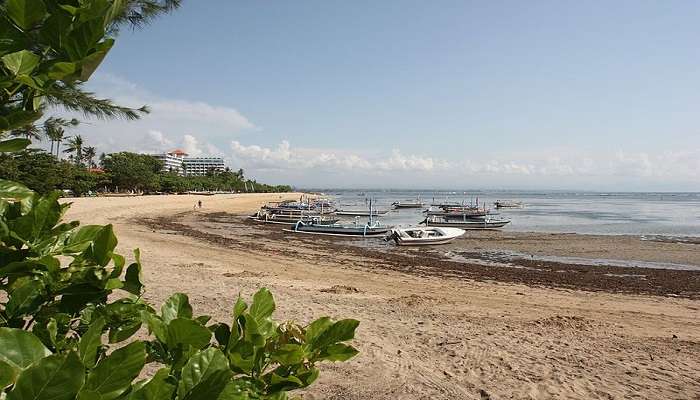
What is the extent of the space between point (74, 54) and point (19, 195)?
38 cm

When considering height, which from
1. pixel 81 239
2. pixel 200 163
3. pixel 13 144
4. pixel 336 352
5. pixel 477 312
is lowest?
pixel 477 312

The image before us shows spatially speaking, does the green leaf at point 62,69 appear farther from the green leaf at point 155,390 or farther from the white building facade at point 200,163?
the white building facade at point 200,163

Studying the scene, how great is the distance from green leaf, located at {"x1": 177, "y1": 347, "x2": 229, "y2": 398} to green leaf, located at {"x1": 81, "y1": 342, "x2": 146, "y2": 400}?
0.26 ft

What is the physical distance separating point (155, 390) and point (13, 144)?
538 mm

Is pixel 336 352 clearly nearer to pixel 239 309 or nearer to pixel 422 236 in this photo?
pixel 239 309

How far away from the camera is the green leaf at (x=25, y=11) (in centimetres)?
67

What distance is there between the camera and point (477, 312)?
8703mm

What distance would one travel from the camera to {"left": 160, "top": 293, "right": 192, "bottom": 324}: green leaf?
918 mm

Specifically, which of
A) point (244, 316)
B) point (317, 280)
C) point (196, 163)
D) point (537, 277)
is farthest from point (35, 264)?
point (196, 163)

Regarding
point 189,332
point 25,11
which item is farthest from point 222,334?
point 25,11

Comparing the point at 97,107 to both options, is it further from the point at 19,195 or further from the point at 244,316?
the point at 244,316

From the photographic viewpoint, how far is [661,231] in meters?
31.6

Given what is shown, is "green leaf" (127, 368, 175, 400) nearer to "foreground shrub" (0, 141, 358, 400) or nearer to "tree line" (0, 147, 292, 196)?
"foreground shrub" (0, 141, 358, 400)

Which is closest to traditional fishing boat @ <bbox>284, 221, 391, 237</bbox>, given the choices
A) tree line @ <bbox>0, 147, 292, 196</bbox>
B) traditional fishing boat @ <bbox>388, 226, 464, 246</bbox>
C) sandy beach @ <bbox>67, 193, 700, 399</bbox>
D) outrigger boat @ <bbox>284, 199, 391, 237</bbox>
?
outrigger boat @ <bbox>284, 199, 391, 237</bbox>
